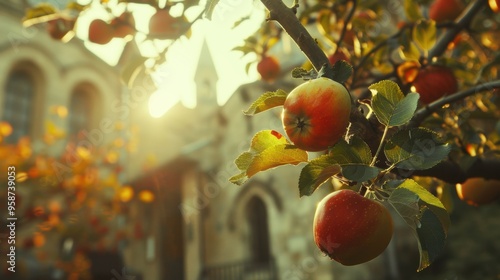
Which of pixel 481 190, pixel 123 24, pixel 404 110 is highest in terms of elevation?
pixel 123 24

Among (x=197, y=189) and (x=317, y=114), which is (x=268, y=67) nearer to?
(x=317, y=114)

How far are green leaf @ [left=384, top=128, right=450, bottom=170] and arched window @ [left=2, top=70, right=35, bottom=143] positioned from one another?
45.9 ft

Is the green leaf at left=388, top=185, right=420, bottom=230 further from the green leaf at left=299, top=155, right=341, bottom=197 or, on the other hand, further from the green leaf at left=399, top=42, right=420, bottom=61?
the green leaf at left=399, top=42, right=420, bottom=61

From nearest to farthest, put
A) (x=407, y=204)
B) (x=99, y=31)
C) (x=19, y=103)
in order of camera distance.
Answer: (x=407, y=204)
(x=99, y=31)
(x=19, y=103)

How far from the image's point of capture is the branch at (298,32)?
4.27 feet

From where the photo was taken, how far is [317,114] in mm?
1146

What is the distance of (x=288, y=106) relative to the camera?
1.21m

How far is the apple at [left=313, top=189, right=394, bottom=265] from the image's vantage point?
3.82 feet

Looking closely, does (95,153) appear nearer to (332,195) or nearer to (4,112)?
(4,112)

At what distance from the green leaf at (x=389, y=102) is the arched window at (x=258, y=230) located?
897cm

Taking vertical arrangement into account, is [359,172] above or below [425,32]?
below

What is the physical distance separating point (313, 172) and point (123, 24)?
1.64m

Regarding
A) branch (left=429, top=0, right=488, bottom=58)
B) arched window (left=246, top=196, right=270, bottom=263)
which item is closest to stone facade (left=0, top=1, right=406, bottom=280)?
arched window (left=246, top=196, right=270, bottom=263)

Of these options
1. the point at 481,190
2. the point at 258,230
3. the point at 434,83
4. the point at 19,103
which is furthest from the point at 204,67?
the point at 481,190
